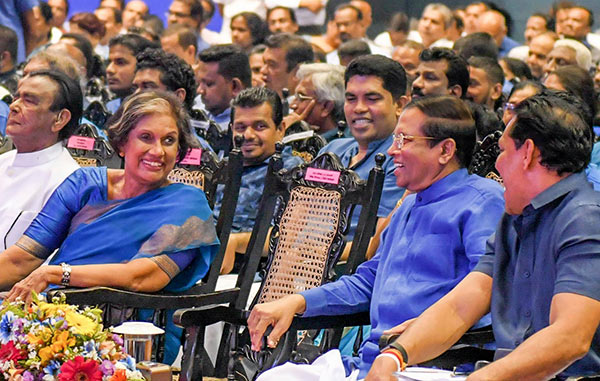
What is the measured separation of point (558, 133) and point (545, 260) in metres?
0.31

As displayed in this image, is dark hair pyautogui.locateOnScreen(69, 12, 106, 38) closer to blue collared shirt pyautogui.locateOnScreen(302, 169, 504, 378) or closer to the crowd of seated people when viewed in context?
the crowd of seated people

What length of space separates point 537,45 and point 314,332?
564 cm

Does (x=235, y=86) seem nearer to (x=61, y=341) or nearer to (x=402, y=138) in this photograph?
(x=402, y=138)

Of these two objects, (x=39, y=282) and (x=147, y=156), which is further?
(x=147, y=156)

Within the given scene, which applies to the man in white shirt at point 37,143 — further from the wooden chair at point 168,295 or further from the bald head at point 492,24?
the bald head at point 492,24

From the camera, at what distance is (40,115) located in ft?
13.9

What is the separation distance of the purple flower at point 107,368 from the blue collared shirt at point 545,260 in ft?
3.19

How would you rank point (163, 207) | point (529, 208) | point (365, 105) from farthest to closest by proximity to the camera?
point (365, 105) → point (163, 207) → point (529, 208)

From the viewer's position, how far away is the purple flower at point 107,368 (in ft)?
8.32

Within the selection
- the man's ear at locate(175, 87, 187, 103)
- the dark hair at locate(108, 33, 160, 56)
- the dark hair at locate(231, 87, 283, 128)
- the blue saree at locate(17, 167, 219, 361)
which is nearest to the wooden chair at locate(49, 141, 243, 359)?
the blue saree at locate(17, 167, 219, 361)

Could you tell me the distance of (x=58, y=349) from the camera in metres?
2.54

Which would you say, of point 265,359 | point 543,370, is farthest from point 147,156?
point 543,370

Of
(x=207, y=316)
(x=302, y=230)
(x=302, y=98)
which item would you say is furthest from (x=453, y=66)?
(x=207, y=316)

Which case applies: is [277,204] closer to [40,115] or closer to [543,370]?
[40,115]
